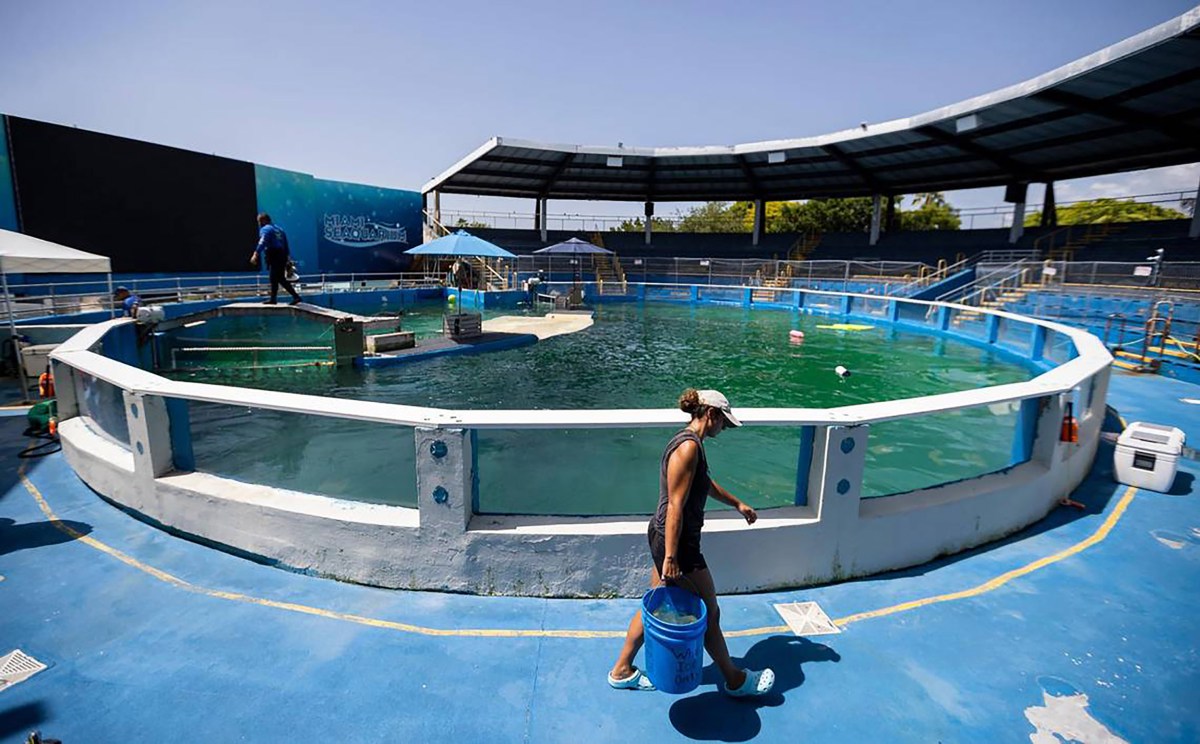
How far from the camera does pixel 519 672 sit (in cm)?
301

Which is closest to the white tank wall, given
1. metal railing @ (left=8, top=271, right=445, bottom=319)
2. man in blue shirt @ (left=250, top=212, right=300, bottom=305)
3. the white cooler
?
the white cooler

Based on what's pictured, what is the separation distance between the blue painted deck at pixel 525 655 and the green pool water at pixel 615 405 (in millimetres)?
762

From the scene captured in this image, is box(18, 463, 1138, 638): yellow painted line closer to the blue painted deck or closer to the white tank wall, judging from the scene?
the blue painted deck

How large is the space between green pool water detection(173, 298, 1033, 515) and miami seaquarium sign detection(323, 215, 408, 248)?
40.7ft

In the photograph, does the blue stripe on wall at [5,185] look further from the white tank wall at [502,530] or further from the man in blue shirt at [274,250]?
the white tank wall at [502,530]

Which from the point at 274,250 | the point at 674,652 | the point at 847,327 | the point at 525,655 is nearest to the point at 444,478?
the point at 525,655

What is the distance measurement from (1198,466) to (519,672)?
8042 mm

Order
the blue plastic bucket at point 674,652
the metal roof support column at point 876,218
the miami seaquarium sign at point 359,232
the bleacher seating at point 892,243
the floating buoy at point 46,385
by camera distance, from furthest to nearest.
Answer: the metal roof support column at point 876,218, the miami seaquarium sign at point 359,232, the bleacher seating at point 892,243, the floating buoy at point 46,385, the blue plastic bucket at point 674,652

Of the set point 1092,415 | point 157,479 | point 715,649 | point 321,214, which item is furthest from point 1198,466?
point 321,214

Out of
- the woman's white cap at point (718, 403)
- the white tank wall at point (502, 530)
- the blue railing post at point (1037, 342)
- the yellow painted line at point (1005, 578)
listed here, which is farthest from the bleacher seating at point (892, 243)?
the woman's white cap at point (718, 403)

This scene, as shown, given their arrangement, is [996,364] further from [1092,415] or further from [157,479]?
[157,479]

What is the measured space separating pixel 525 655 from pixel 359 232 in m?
33.8

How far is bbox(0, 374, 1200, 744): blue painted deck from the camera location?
A: 8.79ft

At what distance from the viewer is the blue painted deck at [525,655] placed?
268 centimetres
